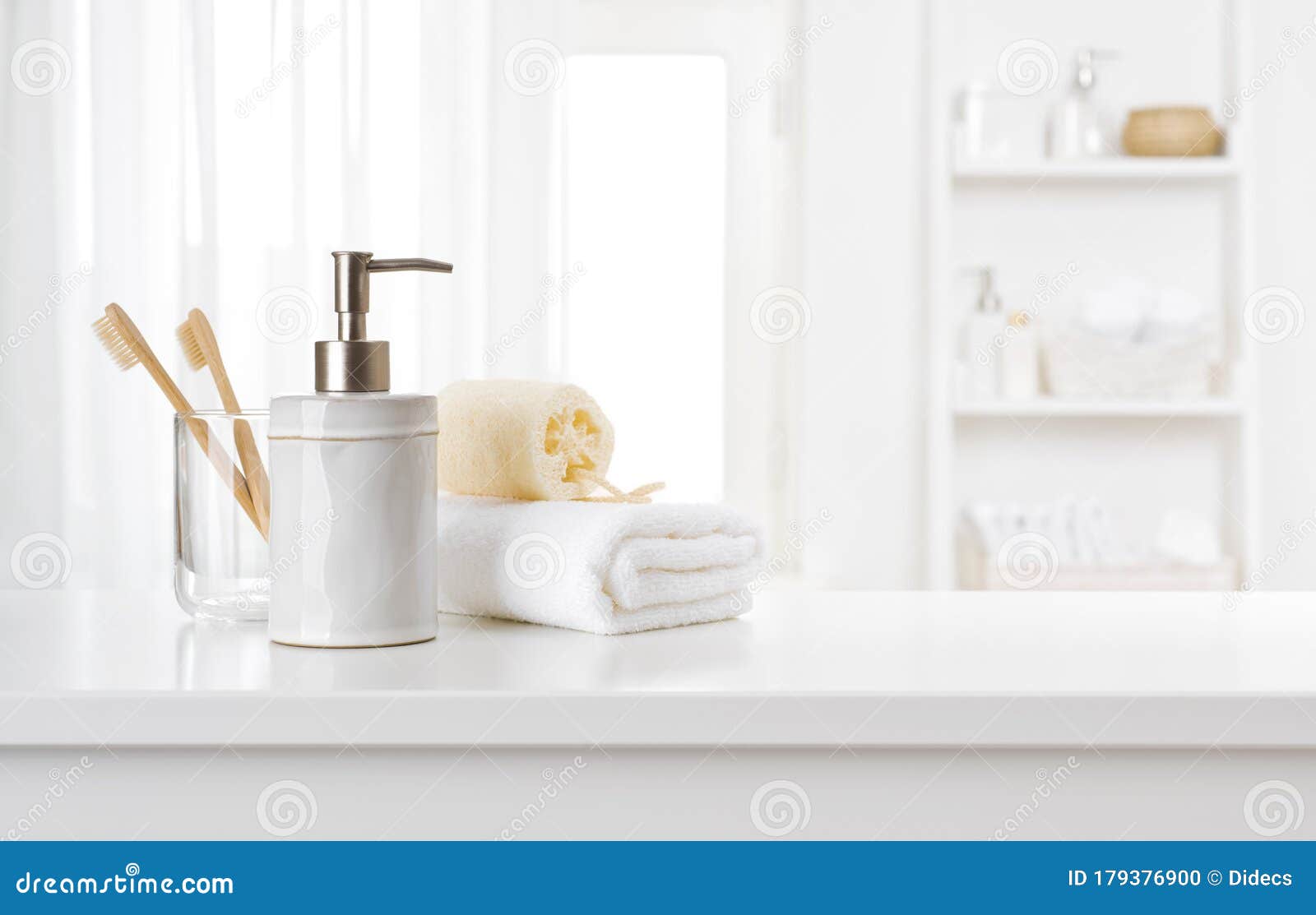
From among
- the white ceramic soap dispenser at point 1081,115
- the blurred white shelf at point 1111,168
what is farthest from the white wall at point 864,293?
the white ceramic soap dispenser at point 1081,115

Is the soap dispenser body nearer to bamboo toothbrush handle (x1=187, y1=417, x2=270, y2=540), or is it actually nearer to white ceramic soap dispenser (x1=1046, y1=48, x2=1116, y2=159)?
bamboo toothbrush handle (x1=187, y1=417, x2=270, y2=540)

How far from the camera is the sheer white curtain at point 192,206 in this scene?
2.14 metres

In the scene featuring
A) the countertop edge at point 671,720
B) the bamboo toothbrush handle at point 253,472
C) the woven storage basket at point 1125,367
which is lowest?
the countertop edge at point 671,720

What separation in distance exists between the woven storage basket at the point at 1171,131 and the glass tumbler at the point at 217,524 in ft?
6.35

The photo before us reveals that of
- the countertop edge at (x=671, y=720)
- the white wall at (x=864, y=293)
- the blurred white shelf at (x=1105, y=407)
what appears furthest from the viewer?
the white wall at (x=864, y=293)

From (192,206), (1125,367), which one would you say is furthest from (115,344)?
(1125,367)

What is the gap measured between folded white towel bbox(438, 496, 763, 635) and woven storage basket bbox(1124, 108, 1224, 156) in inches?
69.5

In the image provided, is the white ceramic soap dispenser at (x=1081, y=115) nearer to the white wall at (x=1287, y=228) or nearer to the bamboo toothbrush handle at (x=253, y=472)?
the white wall at (x=1287, y=228)

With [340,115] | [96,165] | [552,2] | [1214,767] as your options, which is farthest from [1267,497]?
[96,165]

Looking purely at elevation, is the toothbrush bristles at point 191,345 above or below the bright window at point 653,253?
below

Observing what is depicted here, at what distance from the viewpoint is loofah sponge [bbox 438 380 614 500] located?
0.69 metres

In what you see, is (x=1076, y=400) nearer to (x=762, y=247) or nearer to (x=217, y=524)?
(x=762, y=247)

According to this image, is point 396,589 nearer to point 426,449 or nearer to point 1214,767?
point 426,449

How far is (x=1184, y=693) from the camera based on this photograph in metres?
0.49
